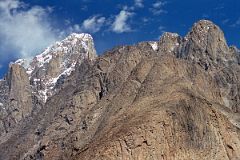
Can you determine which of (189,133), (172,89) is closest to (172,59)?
(172,89)

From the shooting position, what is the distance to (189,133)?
413 ft

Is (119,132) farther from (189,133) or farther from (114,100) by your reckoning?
(114,100)

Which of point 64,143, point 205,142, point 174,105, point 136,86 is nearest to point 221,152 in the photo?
point 205,142

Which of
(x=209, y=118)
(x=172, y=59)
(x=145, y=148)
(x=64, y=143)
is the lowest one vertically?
(x=145, y=148)

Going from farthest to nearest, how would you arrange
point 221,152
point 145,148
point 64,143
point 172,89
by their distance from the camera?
1. point 64,143
2. point 172,89
3. point 221,152
4. point 145,148

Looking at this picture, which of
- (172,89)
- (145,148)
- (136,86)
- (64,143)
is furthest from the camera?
(64,143)

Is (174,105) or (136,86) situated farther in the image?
(136,86)

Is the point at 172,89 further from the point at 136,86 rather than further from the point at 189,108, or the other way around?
the point at 136,86

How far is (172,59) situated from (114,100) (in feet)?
53.5

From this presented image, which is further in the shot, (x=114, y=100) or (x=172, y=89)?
(x=114, y=100)

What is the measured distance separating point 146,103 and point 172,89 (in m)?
6.76

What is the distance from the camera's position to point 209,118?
134 metres

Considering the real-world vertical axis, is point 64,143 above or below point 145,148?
above

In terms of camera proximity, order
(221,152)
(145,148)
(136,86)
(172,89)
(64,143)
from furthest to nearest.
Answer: (64,143) → (136,86) → (172,89) → (221,152) → (145,148)
